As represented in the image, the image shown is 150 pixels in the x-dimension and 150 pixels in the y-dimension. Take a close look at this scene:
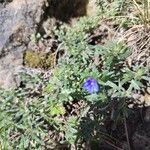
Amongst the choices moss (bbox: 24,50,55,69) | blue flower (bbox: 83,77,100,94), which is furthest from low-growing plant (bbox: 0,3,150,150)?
moss (bbox: 24,50,55,69)

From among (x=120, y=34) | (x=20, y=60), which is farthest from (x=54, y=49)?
(x=120, y=34)

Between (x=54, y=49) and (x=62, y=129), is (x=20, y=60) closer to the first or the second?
(x=54, y=49)

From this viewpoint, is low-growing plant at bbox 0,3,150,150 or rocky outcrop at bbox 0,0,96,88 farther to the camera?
rocky outcrop at bbox 0,0,96,88

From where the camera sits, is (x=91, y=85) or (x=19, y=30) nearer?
(x=91, y=85)

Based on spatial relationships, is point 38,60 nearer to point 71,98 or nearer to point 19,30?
point 19,30

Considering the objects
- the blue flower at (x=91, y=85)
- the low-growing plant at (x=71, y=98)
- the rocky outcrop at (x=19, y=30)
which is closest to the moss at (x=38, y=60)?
the rocky outcrop at (x=19, y=30)

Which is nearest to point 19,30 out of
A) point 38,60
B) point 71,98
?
point 38,60

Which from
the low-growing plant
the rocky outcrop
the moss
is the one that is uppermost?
the rocky outcrop

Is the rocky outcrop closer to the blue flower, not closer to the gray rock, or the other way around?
the gray rock

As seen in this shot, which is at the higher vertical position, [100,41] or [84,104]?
[100,41]
